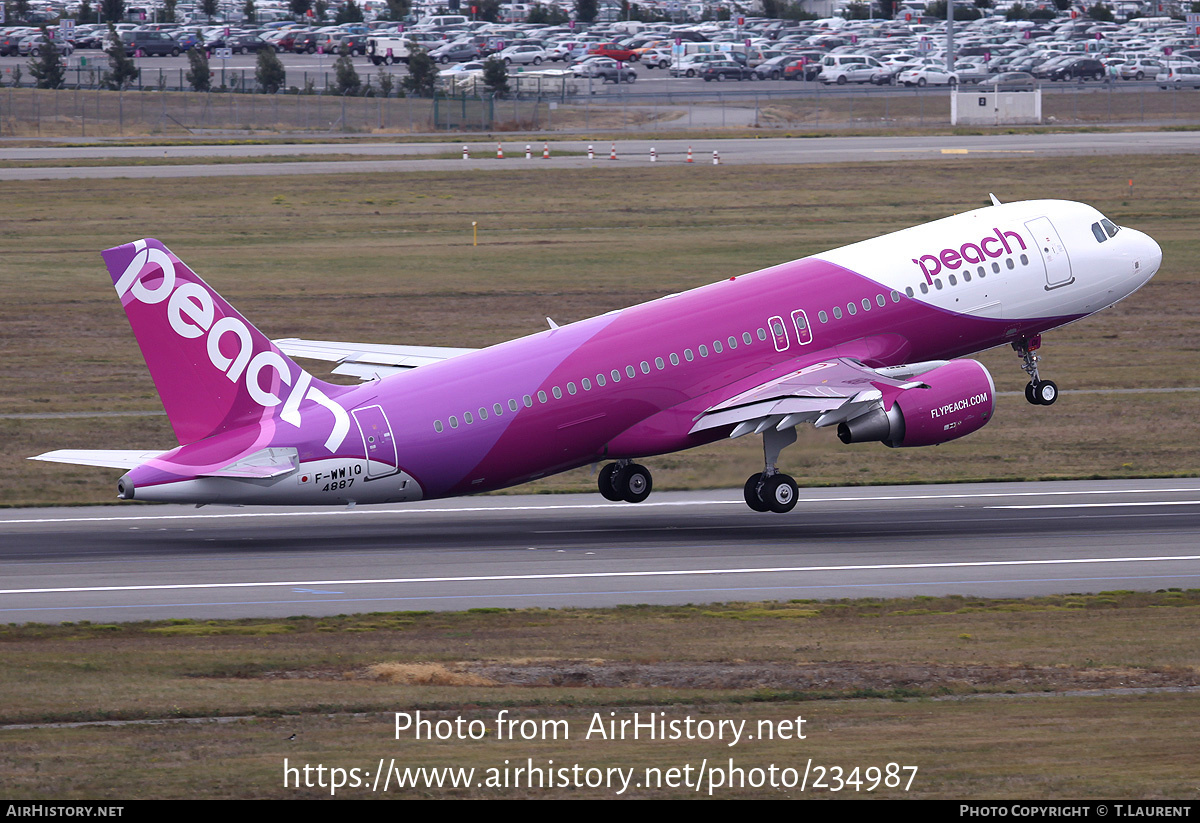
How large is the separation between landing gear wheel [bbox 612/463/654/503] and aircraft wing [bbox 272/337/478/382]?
5575mm

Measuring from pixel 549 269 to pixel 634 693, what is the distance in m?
53.3

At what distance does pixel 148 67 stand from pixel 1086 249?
14991cm

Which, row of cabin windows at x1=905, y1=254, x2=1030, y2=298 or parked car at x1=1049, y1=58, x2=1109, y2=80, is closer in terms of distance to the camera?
row of cabin windows at x1=905, y1=254, x2=1030, y2=298

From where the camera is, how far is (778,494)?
132 feet

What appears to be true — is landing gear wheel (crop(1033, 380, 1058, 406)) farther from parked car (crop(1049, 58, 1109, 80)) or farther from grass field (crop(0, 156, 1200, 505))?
parked car (crop(1049, 58, 1109, 80))

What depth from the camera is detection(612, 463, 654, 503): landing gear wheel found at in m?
41.9

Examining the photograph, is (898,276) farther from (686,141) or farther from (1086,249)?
(686,141)

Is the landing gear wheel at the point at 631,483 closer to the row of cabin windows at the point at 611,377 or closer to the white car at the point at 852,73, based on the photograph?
the row of cabin windows at the point at 611,377

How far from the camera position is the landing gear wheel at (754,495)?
133ft

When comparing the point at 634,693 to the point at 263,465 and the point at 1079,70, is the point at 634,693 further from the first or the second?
the point at 1079,70

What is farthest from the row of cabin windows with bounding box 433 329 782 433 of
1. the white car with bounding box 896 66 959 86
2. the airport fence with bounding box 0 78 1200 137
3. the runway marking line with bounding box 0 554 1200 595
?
the white car with bounding box 896 66 959 86

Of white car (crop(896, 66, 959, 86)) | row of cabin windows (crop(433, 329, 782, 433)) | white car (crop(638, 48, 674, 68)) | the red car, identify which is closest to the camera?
row of cabin windows (crop(433, 329, 782, 433))

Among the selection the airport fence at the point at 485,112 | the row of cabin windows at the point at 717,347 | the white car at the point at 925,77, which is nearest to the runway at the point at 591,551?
the row of cabin windows at the point at 717,347

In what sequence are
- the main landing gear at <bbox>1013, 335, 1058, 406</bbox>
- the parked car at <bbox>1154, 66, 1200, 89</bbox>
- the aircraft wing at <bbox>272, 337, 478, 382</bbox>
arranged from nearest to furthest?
1. the aircraft wing at <bbox>272, 337, 478, 382</bbox>
2. the main landing gear at <bbox>1013, 335, 1058, 406</bbox>
3. the parked car at <bbox>1154, 66, 1200, 89</bbox>
